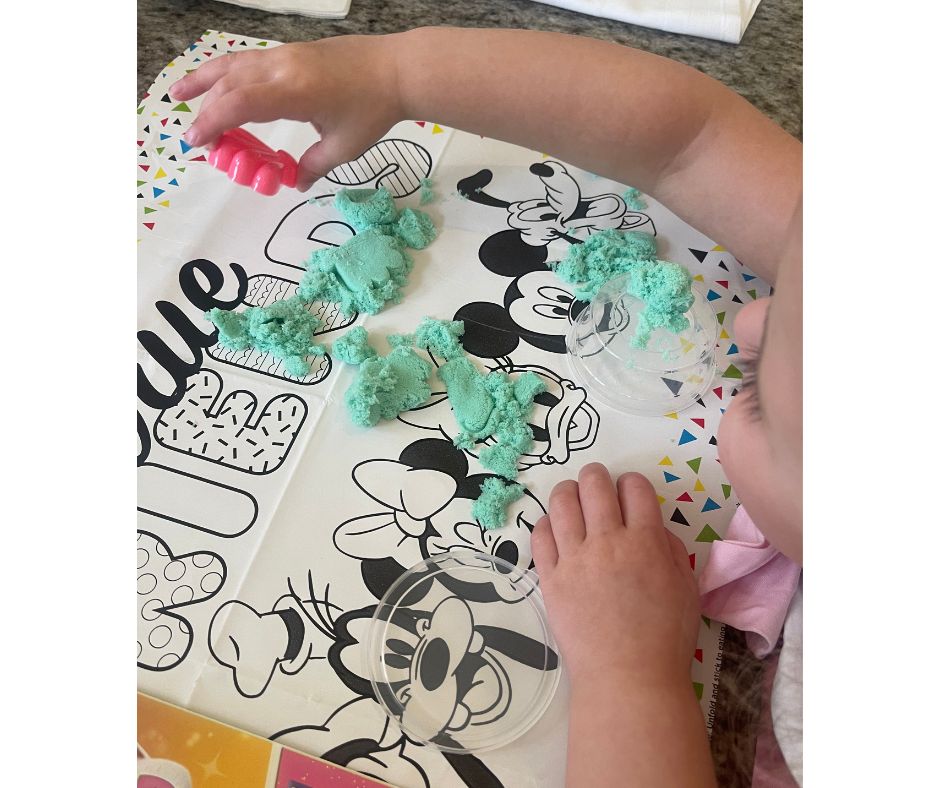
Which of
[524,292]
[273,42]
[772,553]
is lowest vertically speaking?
[772,553]

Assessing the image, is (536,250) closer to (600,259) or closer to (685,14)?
(600,259)

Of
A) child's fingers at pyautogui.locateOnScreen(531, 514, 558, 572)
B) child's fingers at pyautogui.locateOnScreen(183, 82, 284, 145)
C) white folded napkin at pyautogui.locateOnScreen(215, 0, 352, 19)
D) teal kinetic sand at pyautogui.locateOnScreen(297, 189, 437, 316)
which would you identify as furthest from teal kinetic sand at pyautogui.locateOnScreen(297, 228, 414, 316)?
white folded napkin at pyautogui.locateOnScreen(215, 0, 352, 19)

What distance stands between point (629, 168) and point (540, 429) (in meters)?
0.22

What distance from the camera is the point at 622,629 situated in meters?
0.45

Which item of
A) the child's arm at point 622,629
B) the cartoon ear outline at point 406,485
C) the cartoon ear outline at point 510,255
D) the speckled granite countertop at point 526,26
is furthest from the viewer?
the speckled granite countertop at point 526,26

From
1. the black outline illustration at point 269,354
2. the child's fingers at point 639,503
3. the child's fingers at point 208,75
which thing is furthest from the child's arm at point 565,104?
the child's fingers at point 639,503

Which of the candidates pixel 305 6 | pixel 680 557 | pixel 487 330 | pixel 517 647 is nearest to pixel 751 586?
pixel 680 557

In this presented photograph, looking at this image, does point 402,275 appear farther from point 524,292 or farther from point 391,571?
point 391,571

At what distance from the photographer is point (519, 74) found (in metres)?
0.59

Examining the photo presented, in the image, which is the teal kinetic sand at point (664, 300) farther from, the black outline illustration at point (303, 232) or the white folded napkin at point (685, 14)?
the white folded napkin at point (685, 14)

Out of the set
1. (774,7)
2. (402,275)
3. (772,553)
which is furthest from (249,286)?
(774,7)

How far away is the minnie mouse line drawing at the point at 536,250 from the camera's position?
0.60 meters

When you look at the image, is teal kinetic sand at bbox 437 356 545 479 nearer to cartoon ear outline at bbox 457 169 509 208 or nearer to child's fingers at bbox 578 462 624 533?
child's fingers at bbox 578 462 624 533

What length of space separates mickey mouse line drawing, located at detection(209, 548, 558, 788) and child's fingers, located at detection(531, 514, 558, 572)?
1.4 inches
